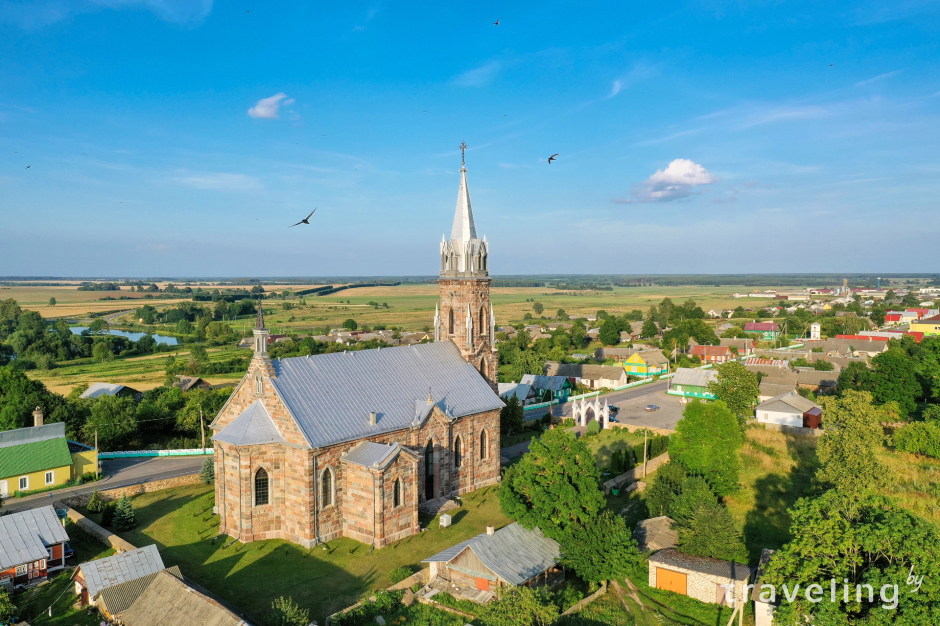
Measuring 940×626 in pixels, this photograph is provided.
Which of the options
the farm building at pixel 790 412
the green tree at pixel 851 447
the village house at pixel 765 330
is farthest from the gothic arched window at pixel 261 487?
the village house at pixel 765 330

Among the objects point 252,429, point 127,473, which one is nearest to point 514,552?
point 252,429

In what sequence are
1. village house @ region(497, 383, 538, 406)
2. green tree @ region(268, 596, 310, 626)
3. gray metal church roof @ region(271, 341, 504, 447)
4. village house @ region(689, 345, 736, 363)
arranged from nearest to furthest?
green tree @ region(268, 596, 310, 626) < gray metal church roof @ region(271, 341, 504, 447) < village house @ region(497, 383, 538, 406) < village house @ region(689, 345, 736, 363)

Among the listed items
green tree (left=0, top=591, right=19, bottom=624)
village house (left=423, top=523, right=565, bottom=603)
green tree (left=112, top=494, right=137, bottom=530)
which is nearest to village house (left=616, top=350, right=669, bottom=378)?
village house (left=423, top=523, right=565, bottom=603)

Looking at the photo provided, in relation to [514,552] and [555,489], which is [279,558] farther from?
[555,489]

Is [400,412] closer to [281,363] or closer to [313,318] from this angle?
[281,363]

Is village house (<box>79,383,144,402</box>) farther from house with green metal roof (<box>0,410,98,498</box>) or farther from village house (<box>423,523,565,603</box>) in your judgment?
village house (<box>423,523,565,603</box>)

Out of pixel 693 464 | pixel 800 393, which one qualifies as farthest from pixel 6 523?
pixel 800 393
